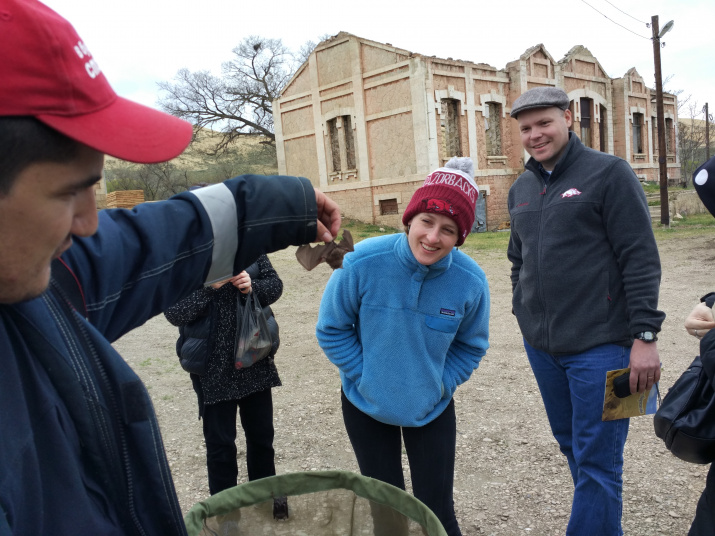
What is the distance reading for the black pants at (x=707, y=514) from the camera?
5.80ft

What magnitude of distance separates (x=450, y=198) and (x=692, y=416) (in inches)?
48.3

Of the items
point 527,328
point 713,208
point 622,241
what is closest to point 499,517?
point 527,328

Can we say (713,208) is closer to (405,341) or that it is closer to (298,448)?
(405,341)

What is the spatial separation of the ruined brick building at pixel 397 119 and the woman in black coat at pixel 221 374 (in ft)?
55.9

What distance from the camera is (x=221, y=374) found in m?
2.99

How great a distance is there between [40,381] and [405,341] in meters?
1.64

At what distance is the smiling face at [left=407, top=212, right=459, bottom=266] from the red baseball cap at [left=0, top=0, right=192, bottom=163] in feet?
4.92

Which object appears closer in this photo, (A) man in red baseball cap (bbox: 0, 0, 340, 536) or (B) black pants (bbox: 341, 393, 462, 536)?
(A) man in red baseball cap (bbox: 0, 0, 340, 536)

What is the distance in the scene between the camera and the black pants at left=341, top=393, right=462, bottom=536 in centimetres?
237

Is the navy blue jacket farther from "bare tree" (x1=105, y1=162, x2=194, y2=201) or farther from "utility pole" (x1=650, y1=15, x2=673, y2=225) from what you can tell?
"bare tree" (x1=105, y1=162, x2=194, y2=201)

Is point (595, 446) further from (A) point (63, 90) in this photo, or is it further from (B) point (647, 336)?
(A) point (63, 90)

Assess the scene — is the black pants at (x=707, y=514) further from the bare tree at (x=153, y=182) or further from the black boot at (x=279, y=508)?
the bare tree at (x=153, y=182)

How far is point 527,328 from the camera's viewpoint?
285 cm

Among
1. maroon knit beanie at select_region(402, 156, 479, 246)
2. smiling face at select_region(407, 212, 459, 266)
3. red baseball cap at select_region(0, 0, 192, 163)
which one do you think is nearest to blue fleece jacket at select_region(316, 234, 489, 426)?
smiling face at select_region(407, 212, 459, 266)
